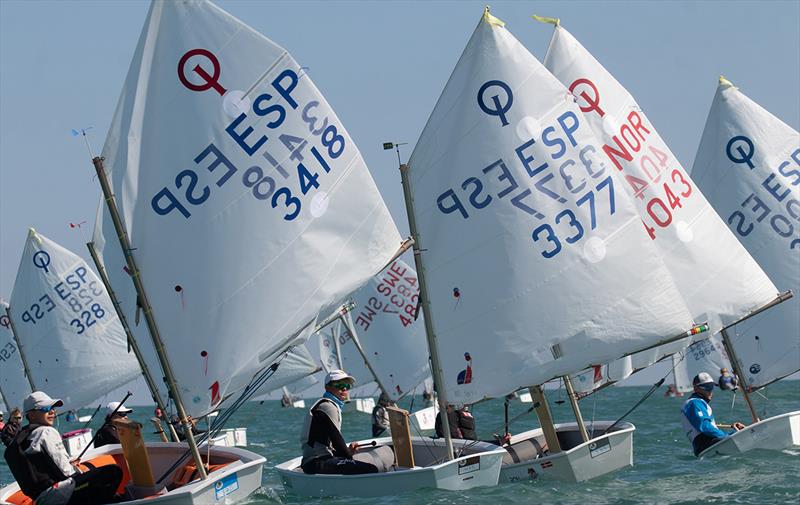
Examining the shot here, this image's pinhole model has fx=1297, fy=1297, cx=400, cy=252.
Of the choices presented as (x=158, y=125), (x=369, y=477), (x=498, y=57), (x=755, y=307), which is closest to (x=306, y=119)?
(x=158, y=125)

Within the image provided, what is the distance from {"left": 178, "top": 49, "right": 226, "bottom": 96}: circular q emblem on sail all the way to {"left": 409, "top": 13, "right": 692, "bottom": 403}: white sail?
2608mm

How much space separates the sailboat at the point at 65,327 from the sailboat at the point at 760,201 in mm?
17624

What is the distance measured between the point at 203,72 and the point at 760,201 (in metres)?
10.7

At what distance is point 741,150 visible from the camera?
20984mm

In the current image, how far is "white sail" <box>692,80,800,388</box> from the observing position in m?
20.4

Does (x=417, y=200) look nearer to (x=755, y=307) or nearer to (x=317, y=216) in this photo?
(x=317, y=216)

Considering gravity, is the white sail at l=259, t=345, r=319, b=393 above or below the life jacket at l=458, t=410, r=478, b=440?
above

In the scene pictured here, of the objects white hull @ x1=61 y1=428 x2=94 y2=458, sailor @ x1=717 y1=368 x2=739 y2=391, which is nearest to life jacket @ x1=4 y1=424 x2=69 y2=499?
sailor @ x1=717 y1=368 x2=739 y2=391

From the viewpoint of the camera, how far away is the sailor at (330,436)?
43.5 feet

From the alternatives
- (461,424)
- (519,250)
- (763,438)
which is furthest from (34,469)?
(763,438)

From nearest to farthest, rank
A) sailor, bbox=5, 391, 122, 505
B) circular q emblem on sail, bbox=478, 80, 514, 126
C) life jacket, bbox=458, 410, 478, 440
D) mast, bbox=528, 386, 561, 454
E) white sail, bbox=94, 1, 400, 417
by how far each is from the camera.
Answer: sailor, bbox=5, 391, 122, 505 → white sail, bbox=94, 1, 400, 417 → mast, bbox=528, 386, 561, 454 → circular q emblem on sail, bbox=478, 80, 514, 126 → life jacket, bbox=458, 410, 478, 440

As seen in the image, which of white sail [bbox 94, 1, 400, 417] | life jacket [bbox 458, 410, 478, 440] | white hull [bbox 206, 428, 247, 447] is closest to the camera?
white sail [bbox 94, 1, 400, 417]

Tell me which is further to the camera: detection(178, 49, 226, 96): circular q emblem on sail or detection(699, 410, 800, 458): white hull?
detection(699, 410, 800, 458): white hull

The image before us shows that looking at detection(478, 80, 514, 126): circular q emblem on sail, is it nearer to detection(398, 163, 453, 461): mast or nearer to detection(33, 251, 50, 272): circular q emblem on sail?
detection(398, 163, 453, 461): mast
